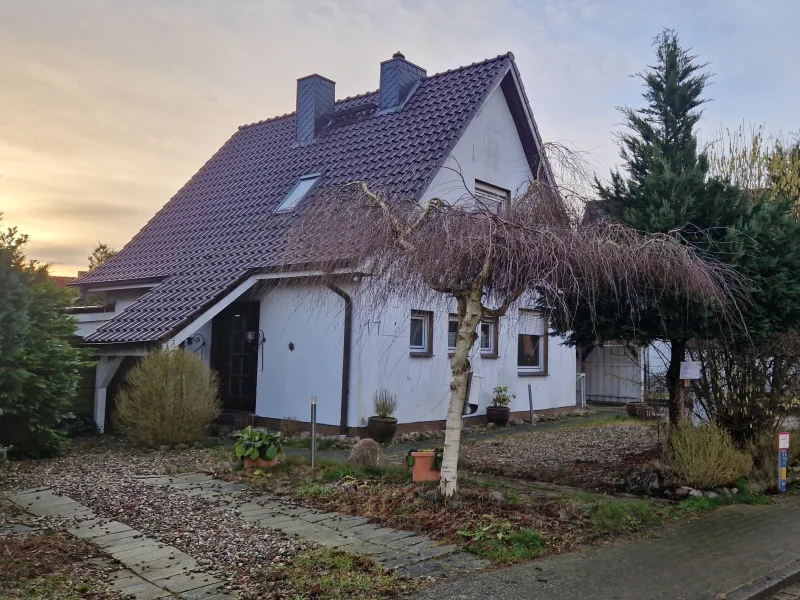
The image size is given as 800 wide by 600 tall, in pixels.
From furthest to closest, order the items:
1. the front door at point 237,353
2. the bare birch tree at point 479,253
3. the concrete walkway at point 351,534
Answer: the front door at point 237,353 < the bare birch tree at point 479,253 < the concrete walkway at point 351,534

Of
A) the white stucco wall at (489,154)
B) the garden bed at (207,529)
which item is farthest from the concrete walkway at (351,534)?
the white stucco wall at (489,154)

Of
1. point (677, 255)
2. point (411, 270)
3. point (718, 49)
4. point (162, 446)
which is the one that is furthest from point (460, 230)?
point (162, 446)

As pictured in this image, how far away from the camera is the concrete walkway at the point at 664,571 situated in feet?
15.9

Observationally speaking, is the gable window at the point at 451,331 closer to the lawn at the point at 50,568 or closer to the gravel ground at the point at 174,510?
the gravel ground at the point at 174,510

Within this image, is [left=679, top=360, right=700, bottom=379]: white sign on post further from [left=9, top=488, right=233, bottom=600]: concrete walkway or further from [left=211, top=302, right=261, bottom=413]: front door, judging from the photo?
[left=211, top=302, right=261, bottom=413]: front door

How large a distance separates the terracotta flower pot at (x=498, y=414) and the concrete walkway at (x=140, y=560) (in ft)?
30.3

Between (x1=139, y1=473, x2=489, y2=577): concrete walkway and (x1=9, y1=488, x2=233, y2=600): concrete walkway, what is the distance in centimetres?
108

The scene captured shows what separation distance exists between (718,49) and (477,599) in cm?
830

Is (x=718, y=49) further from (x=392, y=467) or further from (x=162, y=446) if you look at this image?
(x=162, y=446)

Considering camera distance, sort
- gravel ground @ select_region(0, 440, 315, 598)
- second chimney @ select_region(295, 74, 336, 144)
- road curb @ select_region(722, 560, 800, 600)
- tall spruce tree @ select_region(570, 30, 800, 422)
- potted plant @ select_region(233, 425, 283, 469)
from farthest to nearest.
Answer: second chimney @ select_region(295, 74, 336, 144) < potted plant @ select_region(233, 425, 283, 469) < tall spruce tree @ select_region(570, 30, 800, 422) < gravel ground @ select_region(0, 440, 315, 598) < road curb @ select_region(722, 560, 800, 600)

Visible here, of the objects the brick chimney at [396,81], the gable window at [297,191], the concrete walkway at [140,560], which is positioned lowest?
the concrete walkway at [140,560]

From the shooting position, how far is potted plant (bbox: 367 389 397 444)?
1202 centimetres

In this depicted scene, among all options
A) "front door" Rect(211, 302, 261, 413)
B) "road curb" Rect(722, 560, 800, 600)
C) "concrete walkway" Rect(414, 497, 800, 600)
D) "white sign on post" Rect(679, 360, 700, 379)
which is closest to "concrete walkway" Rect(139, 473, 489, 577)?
"concrete walkway" Rect(414, 497, 800, 600)

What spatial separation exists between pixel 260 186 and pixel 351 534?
11.7 metres
